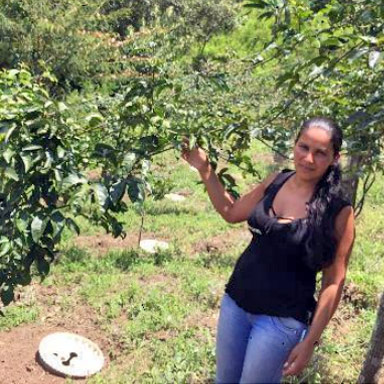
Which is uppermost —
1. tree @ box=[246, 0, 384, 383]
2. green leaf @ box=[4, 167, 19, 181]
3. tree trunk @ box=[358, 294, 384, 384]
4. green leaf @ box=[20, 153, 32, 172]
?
tree @ box=[246, 0, 384, 383]

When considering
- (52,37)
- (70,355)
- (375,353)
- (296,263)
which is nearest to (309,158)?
(296,263)

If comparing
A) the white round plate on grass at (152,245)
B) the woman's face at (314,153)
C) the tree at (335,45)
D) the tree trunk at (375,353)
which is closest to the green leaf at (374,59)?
the tree at (335,45)

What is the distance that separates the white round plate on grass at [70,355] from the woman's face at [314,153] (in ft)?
8.50

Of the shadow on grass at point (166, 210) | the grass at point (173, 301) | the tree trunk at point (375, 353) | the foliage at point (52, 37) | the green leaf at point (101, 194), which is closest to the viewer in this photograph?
the green leaf at point (101, 194)

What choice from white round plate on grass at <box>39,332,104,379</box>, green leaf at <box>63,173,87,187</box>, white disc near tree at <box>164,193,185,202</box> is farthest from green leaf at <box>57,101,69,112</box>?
white disc near tree at <box>164,193,185,202</box>

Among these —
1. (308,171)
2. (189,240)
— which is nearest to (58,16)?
(189,240)

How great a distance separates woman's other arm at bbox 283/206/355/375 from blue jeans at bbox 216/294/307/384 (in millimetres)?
48

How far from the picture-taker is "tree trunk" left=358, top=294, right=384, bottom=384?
3123mm

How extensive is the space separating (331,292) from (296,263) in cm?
15

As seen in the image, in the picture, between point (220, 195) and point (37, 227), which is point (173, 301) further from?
point (37, 227)

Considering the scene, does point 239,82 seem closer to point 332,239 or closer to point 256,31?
point 256,31

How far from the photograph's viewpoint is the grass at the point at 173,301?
12.7 feet

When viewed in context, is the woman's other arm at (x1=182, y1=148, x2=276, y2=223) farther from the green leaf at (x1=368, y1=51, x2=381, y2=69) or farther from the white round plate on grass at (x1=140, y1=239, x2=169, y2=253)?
Answer: the white round plate on grass at (x1=140, y1=239, x2=169, y2=253)

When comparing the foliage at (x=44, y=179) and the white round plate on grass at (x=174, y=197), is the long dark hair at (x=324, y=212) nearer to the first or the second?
the foliage at (x=44, y=179)
